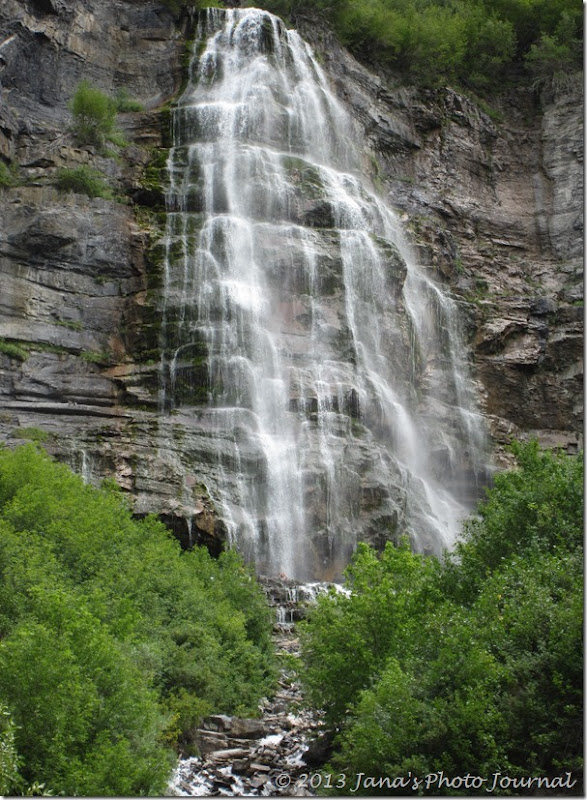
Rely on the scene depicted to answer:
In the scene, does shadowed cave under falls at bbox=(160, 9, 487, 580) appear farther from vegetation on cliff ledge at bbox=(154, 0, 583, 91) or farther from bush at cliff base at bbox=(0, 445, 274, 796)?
vegetation on cliff ledge at bbox=(154, 0, 583, 91)

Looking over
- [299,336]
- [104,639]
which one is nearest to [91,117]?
[299,336]

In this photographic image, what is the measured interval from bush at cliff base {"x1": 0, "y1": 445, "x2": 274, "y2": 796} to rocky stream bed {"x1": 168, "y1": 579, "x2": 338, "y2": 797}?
490 mm

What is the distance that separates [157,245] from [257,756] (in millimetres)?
23184

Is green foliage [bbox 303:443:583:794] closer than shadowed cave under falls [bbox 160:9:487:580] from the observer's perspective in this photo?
Yes

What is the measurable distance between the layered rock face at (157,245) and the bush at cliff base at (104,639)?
17.4ft

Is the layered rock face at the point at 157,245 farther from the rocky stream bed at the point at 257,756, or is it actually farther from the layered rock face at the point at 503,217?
the rocky stream bed at the point at 257,756

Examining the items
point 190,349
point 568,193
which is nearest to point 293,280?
point 190,349

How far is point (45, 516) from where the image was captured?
59.3 ft

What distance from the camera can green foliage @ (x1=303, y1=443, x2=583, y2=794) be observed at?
435 inches

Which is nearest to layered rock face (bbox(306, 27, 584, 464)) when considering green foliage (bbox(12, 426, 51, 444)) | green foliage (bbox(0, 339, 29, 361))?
green foliage (bbox(12, 426, 51, 444))

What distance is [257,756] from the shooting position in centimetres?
1480

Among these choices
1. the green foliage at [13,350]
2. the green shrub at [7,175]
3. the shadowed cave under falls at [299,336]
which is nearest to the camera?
the shadowed cave under falls at [299,336]

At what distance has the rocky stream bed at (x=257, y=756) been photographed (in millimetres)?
13516

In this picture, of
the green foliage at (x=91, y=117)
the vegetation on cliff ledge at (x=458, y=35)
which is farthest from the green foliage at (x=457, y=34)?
the green foliage at (x=91, y=117)
